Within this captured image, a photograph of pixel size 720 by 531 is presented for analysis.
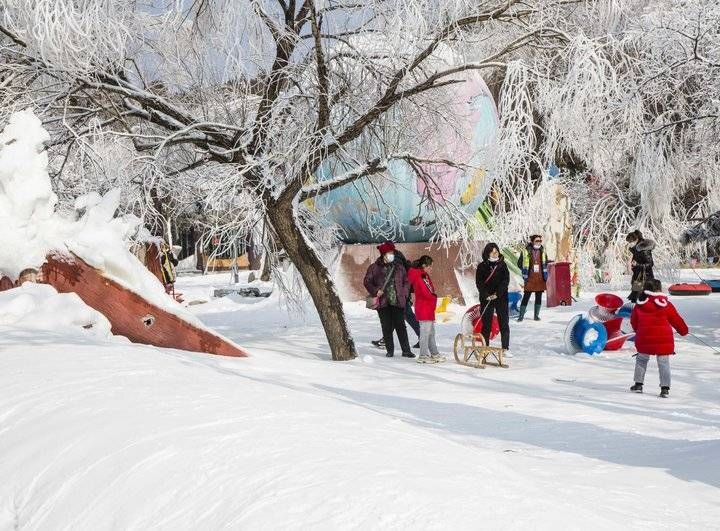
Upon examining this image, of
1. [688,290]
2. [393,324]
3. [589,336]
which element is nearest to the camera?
[589,336]

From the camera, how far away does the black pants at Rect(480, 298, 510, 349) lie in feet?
34.7

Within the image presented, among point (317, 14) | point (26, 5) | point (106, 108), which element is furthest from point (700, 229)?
point (26, 5)

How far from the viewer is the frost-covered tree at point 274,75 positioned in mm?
8172

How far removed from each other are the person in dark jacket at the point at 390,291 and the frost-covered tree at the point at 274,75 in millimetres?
841

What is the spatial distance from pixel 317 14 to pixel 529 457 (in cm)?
525

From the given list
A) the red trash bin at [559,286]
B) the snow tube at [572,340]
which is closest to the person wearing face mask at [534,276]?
the red trash bin at [559,286]

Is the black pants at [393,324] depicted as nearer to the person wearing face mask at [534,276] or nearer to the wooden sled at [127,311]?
the wooden sled at [127,311]

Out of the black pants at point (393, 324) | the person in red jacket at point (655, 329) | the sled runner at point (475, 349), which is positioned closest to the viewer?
the person in red jacket at point (655, 329)

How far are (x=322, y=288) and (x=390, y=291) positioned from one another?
3.26 feet

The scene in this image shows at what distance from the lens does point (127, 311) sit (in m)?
8.10

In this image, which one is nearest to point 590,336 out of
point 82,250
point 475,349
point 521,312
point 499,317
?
point 499,317

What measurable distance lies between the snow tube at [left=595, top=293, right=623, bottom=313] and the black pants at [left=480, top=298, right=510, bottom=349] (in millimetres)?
1307

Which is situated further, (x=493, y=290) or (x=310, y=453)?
(x=493, y=290)

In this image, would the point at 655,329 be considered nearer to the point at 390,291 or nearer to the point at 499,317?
the point at 499,317
